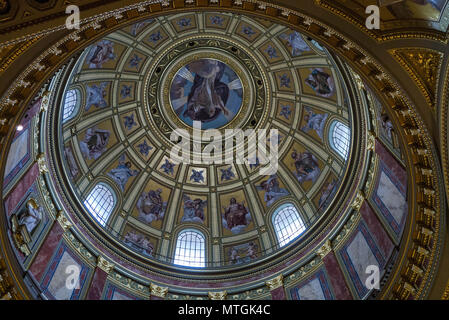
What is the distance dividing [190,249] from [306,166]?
324 inches

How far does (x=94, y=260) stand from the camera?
20750 mm

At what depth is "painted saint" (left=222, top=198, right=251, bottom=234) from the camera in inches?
1051

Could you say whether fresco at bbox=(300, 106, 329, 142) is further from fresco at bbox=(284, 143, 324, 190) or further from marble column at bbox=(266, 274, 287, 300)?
marble column at bbox=(266, 274, 287, 300)

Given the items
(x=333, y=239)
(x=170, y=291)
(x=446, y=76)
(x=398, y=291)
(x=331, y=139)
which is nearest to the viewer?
(x=446, y=76)

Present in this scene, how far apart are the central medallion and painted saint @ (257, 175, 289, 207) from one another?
4.92 meters

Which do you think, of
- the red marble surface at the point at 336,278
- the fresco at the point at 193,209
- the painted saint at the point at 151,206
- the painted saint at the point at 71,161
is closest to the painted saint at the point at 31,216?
the painted saint at the point at 71,161

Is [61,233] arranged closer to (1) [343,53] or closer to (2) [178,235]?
(2) [178,235]

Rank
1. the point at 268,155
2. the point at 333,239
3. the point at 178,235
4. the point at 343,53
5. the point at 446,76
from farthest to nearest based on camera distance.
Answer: the point at 268,155
the point at 178,235
the point at 333,239
the point at 343,53
the point at 446,76

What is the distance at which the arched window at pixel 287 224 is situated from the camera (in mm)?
24031

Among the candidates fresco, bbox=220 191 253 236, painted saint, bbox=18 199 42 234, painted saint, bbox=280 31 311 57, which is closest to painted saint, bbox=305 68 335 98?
painted saint, bbox=280 31 311 57

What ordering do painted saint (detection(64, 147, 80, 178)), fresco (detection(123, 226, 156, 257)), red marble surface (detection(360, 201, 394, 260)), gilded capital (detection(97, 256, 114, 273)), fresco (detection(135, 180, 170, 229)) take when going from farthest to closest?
fresco (detection(135, 180, 170, 229)) < fresco (detection(123, 226, 156, 257)) < painted saint (detection(64, 147, 80, 178)) < gilded capital (detection(97, 256, 114, 273)) < red marble surface (detection(360, 201, 394, 260))

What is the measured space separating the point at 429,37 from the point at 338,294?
1146cm
